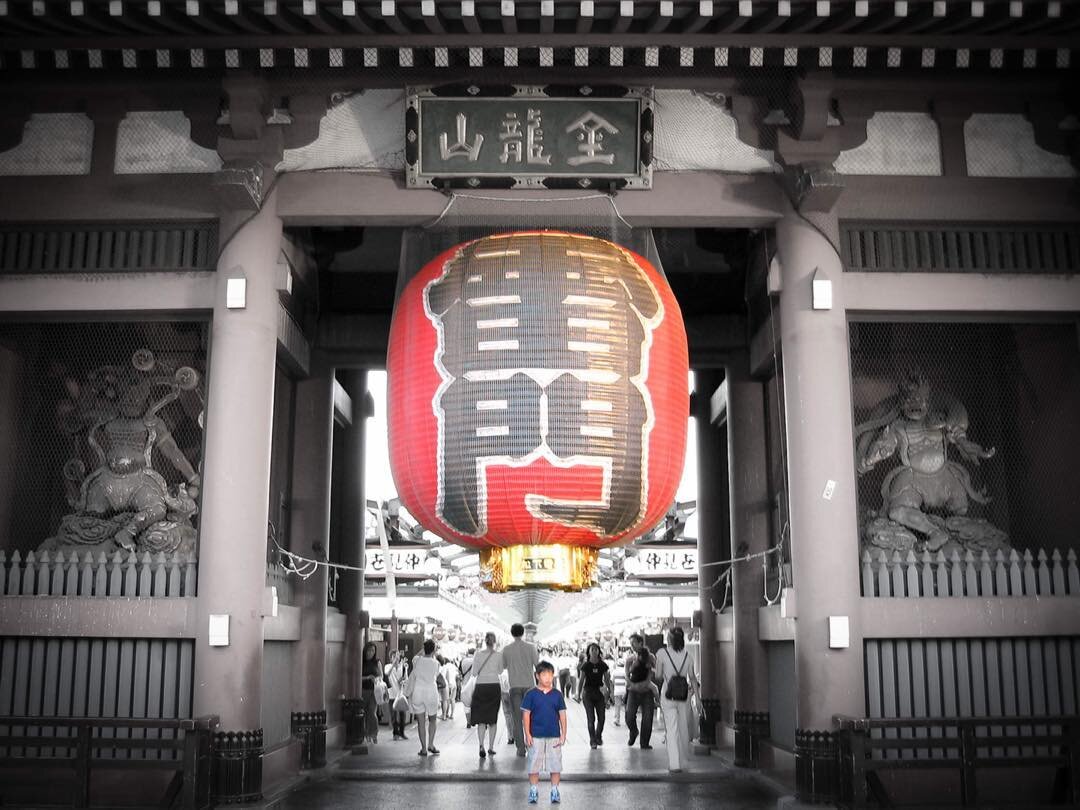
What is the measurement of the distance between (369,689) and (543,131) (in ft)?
33.2

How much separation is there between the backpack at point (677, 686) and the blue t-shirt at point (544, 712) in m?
3.26

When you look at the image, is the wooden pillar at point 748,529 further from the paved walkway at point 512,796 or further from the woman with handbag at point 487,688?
the woman with handbag at point 487,688

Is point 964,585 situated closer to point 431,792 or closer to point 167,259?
point 431,792

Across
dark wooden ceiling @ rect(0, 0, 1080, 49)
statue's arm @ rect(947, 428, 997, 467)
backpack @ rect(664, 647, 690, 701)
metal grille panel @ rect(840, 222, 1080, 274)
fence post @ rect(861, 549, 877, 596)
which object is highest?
dark wooden ceiling @ rect(0, 0, 1080, 49)

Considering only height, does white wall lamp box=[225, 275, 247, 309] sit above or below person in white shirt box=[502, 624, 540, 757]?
above

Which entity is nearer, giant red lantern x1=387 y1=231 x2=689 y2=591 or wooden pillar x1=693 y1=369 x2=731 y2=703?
giant red lantern x1=387 y1=231 x2=689 y2=591

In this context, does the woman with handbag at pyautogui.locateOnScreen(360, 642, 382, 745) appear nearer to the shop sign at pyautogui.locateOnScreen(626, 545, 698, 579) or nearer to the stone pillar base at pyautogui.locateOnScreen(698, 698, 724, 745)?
the stone pillar base at pyautogui.locateOnScreen(698, 698, 724, 745)

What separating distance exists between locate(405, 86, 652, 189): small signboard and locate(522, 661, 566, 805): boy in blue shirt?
4.57 meters

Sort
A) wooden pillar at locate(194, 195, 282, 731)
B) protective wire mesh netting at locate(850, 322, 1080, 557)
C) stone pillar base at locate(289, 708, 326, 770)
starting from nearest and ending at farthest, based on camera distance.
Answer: wooden pillar at locate(194, 195, 282, 731), protective wire mesh netting at locate(850, 322, 1080, 557), stone pillar base at locate(289, 708, 326, 770)

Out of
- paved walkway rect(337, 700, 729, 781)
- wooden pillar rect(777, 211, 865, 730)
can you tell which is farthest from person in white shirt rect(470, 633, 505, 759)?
wooden pillar rect(777, 211, 865, 730)

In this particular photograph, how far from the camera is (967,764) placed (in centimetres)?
888

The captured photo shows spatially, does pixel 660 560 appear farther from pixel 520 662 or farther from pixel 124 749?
pixel 124 749

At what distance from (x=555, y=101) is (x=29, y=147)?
5259mm

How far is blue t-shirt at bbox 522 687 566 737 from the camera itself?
949cm
